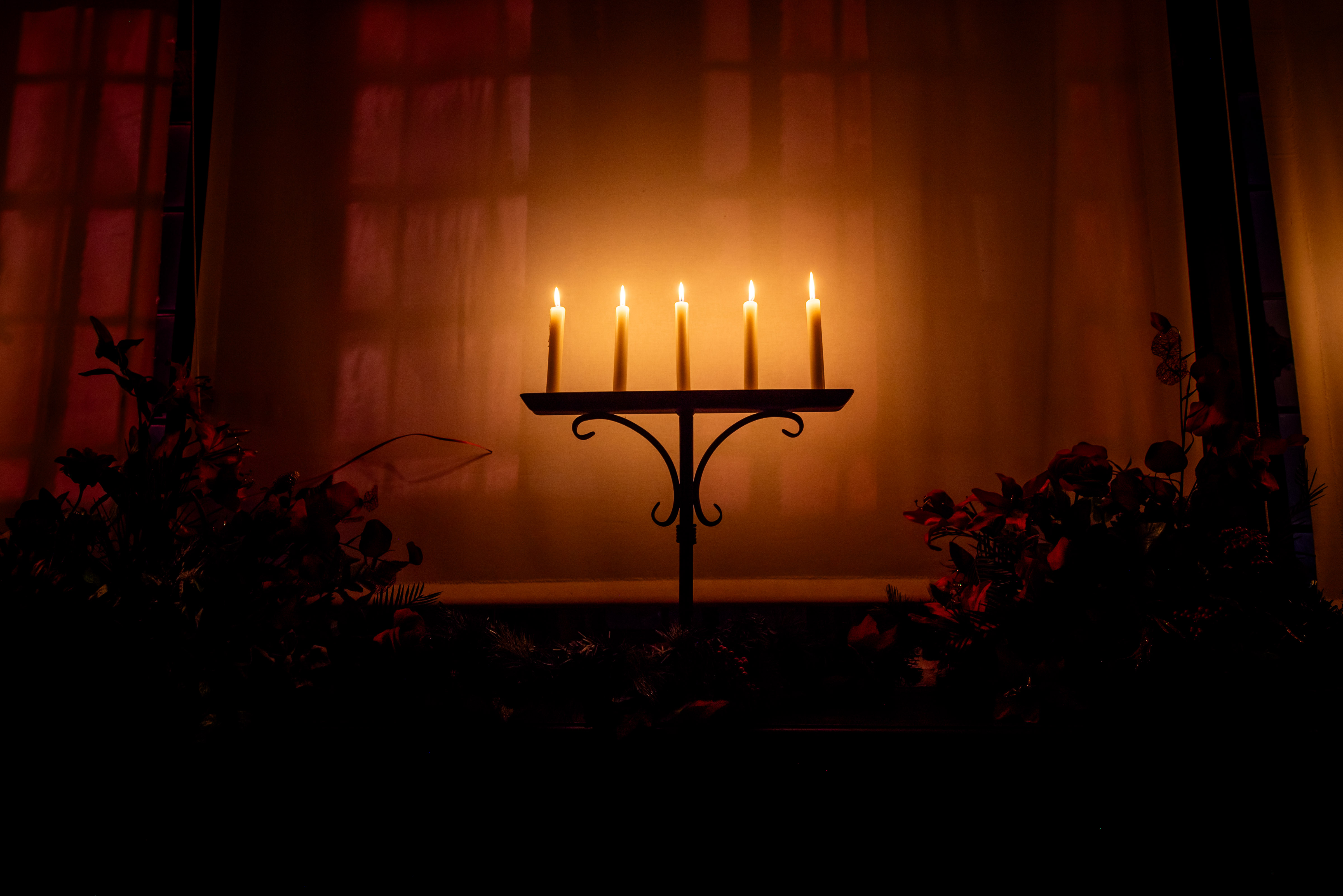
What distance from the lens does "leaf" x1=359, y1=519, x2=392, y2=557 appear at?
94cm

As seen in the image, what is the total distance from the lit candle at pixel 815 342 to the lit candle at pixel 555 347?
37 centimetres

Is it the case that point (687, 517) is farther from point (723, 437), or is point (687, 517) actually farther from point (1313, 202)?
point (1313, 202)

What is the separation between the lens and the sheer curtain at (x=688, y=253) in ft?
4.01

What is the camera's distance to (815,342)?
1035mm

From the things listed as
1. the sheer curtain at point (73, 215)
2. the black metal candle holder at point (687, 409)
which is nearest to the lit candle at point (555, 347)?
the black metal candle holder at point (687, 409)

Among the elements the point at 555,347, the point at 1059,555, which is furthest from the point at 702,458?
the point at 1059,555

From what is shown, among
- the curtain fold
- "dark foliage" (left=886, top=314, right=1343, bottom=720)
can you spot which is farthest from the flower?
the curtain fold

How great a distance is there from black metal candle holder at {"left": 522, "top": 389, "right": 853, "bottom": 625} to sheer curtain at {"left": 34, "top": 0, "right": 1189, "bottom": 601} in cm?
17

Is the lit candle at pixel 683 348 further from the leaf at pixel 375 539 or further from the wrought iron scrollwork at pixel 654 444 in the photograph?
the leaf at pixel 375 539

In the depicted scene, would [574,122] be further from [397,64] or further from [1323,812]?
[1323,812]

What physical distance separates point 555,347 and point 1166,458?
2.75ft

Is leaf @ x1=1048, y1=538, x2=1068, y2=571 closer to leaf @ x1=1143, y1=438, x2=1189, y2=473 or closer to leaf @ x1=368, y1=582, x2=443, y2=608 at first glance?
leaf @ x1=1143, y1=438, x2=1189, y2=473

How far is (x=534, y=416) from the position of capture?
1.25m

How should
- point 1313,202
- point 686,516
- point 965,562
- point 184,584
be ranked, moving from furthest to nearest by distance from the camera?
point 1313,202 → point 686,516 → point 965,562 → point 184,584
